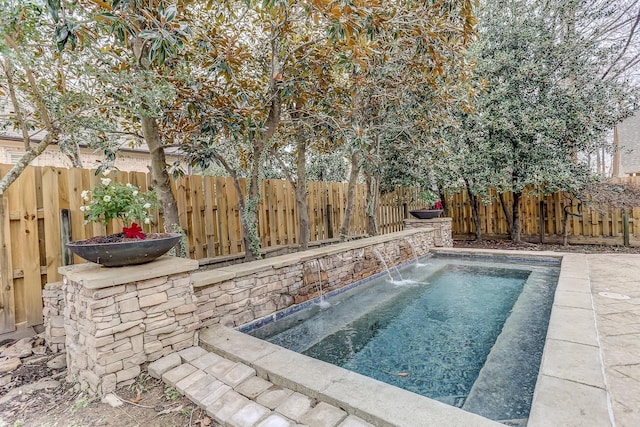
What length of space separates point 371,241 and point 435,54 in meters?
3.06

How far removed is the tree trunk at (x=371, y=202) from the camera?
7.02 meters

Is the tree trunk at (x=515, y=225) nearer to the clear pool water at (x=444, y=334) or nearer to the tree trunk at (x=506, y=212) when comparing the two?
the tree trunk at (x=506, y=212)

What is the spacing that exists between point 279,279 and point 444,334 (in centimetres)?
188

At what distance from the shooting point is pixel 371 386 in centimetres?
182

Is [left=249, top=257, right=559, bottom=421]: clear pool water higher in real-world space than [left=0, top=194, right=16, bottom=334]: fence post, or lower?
lower

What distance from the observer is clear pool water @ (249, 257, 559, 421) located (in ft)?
7.17

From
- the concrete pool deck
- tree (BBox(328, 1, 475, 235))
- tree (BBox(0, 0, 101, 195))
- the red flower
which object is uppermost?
tree (BBox(328, 1, 475, 235))

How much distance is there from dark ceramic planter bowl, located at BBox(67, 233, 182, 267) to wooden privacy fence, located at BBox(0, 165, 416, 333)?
3.34 feet

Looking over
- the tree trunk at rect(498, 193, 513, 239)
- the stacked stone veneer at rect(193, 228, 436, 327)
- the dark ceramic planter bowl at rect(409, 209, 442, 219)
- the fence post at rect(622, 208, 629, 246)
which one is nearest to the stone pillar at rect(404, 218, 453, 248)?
the dark ceramic planter bowl at rect(409, 209, 442, 219)

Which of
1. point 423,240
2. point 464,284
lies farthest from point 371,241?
point 423,240

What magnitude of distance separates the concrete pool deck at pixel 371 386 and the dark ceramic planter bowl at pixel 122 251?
32.4 inches

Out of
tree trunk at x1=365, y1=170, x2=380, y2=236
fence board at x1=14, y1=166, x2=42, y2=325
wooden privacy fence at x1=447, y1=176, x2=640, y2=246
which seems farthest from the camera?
wooden privacy fence at x1=447, y1=176, x2=640, y2=246

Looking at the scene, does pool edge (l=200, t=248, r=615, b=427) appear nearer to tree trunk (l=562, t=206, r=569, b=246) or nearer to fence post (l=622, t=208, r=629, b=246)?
tree trunk (l=562, t=206, r=569, b=246)

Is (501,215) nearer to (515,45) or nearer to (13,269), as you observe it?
(515,45)
